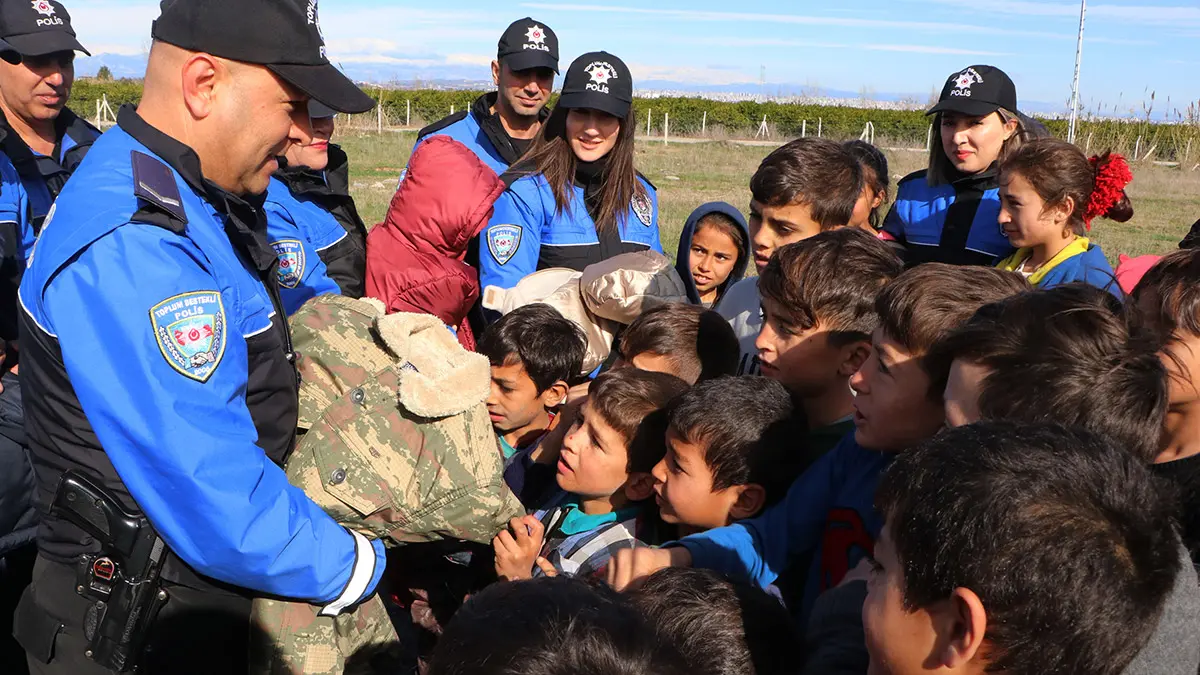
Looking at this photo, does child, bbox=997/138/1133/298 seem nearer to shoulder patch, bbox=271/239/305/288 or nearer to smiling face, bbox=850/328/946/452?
smiling face, bbox=850/328/946/452

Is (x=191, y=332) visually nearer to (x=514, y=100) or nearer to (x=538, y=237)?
(x=538, y=237)

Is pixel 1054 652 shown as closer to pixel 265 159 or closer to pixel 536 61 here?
pixel 265 159

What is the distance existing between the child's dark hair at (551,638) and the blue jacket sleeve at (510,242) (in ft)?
8.60

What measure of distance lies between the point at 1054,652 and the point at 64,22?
5.17 metres

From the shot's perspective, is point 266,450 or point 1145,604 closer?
point 1145,604

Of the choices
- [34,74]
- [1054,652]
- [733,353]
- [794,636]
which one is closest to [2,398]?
[34,74]

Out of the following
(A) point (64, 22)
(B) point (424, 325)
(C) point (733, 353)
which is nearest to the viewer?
(B) point (424, 325)

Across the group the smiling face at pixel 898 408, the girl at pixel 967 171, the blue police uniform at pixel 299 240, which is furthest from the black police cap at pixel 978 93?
the blue police uniform at pixel 299 240

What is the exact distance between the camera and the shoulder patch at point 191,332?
171 centimetres

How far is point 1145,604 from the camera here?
4.15 ft

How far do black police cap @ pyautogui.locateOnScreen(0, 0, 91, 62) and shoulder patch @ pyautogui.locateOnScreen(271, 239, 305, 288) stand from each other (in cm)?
217

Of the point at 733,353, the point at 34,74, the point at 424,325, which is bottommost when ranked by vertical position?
the point at 733,353

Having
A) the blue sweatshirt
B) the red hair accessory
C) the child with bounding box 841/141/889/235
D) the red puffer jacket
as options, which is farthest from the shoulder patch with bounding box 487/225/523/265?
the red hair accessory

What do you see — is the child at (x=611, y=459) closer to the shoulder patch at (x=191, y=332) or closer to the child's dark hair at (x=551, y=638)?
the shoulder patch at (x=191, y=332)
